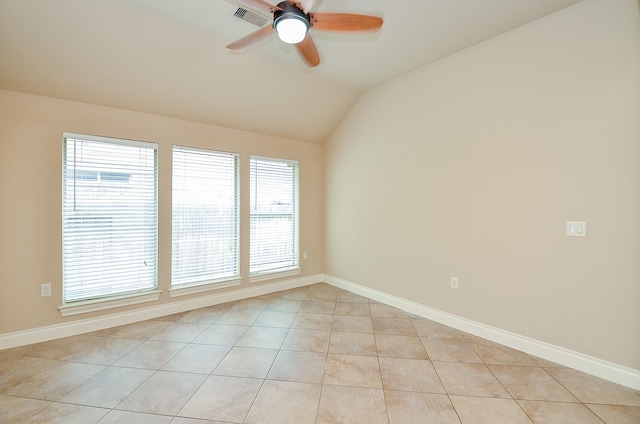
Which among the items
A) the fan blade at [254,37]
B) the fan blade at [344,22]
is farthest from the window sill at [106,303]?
the fan blade at [344,22]

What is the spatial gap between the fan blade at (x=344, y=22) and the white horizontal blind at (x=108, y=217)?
8.00ft

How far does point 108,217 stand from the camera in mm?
3061

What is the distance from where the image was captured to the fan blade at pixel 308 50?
2.12 m

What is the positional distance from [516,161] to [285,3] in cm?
237

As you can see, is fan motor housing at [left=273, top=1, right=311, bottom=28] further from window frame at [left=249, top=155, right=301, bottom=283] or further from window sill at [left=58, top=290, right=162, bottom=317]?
window sill at [left=58, top=290, right=162, bottom=317]

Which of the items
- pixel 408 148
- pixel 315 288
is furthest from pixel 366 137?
pixel 315 288

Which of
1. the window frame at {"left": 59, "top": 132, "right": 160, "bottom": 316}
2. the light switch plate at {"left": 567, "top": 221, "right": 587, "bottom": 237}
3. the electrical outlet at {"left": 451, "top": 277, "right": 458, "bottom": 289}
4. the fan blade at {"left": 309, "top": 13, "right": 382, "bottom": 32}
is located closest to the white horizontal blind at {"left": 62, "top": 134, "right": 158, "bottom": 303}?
the window frame at {"left": 59, "top": 132, "right": 160, "bottom": 316}

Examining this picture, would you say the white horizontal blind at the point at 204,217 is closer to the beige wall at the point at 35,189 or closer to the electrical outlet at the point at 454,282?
the beige wall at the point at 35,189

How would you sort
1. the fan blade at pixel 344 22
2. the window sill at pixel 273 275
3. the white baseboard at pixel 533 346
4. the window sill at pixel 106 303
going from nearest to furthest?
1. the fan blade at pixel 344 22
2. the white baseboard at pixel 533 346
3. the window sill at pixel 106 303
4. the window sill at pixel 273 275

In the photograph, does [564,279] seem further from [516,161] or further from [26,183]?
[26,183]

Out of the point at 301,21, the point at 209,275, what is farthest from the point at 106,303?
the point at 301,21

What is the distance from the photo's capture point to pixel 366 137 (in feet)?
13.4

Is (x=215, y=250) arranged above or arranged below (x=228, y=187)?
below

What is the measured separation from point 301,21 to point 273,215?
2.94 meters
